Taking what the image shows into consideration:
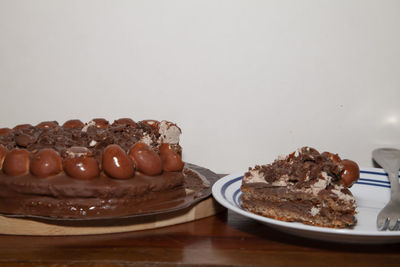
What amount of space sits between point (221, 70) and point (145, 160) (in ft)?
3.06

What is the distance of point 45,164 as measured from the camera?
4.70ft

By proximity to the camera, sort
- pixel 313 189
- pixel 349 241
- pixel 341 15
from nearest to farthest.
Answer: pixel 349 241 < pixel 313 189 < pixel 341 15

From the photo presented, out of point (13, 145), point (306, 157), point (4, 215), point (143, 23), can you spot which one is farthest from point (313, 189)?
point (143, 23)

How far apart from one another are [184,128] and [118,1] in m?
0.69

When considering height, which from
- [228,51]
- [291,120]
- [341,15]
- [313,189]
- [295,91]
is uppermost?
[341,15]

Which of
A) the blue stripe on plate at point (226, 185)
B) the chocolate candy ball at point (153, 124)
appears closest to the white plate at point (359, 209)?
the blue stripe on plate at point (226, 185)

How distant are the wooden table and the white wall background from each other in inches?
37.6

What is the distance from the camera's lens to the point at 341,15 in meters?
2.20

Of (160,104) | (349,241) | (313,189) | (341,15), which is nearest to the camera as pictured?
(349,241)

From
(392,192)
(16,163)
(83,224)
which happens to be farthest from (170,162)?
(392,192)

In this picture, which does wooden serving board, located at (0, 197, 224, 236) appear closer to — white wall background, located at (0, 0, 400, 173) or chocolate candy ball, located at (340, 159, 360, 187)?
chocolate candy ball, located at (340, 159, 360, 187)

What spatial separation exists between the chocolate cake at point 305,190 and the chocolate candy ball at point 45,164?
1.92ft

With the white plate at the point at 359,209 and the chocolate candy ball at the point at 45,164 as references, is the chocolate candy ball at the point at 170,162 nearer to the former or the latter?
the white plate at the point at 359,209

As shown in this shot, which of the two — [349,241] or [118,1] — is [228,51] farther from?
[349,241]
